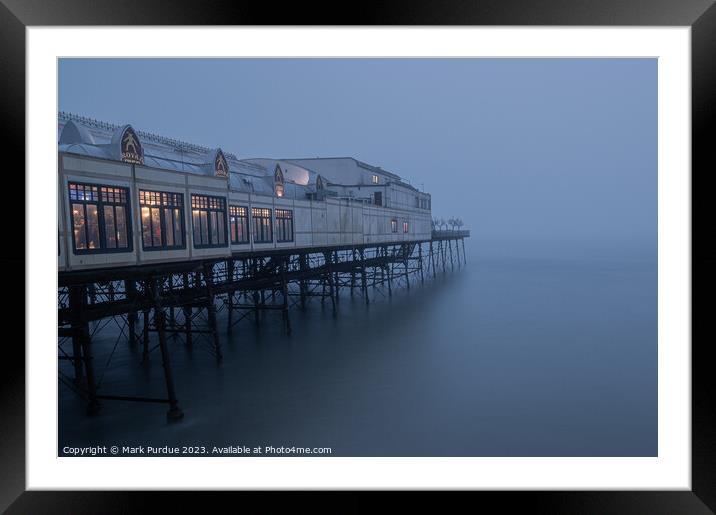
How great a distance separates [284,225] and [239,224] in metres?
3.40

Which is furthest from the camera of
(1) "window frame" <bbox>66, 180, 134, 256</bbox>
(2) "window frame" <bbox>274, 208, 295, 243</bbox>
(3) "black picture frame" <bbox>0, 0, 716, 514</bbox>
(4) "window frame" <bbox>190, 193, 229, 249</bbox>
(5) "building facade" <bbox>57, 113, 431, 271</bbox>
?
(2) "window frame" <bbox>274, 208, 295, 243</bbox>

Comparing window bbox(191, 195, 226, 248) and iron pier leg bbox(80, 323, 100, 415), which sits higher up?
window bbox(191, 195, 226, 248)

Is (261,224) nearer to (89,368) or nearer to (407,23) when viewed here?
(89,368)

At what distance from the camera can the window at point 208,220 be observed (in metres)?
12.8

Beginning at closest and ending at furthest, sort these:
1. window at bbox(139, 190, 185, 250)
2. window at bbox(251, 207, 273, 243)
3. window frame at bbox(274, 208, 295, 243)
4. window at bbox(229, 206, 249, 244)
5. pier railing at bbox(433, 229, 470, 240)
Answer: window at bbox(139, 190, 185, 250)
window at bbox(229, 206, 249, 244)
window at bbox(251, 207, 273, 243)
window frame at bbox(274, 208, 295, 243)
pier railing at bbox(433, 229, 470, 240)

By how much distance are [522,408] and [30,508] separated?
12202mm

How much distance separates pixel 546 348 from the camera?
2123cm

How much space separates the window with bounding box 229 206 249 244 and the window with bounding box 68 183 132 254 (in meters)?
5.91

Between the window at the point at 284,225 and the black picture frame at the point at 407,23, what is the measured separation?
40.7ft

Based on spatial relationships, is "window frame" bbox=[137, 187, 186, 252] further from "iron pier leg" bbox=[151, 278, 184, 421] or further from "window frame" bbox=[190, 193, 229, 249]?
"iron pier leg" bbox=[151, 278, 184, 421]

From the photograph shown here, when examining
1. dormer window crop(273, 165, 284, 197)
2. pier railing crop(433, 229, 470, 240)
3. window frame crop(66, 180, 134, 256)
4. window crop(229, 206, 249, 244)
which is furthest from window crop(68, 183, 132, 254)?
pier railing crop(433, 229, 470, 240)

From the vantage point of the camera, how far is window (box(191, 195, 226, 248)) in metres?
12.8

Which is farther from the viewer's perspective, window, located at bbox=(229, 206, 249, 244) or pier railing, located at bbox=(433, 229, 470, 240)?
pier railing, located at bbox=(433, 229, 470, 240)

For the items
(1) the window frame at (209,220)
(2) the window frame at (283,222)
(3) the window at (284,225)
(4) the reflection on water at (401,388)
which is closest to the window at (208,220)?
(1) the window frame at (209,220)
